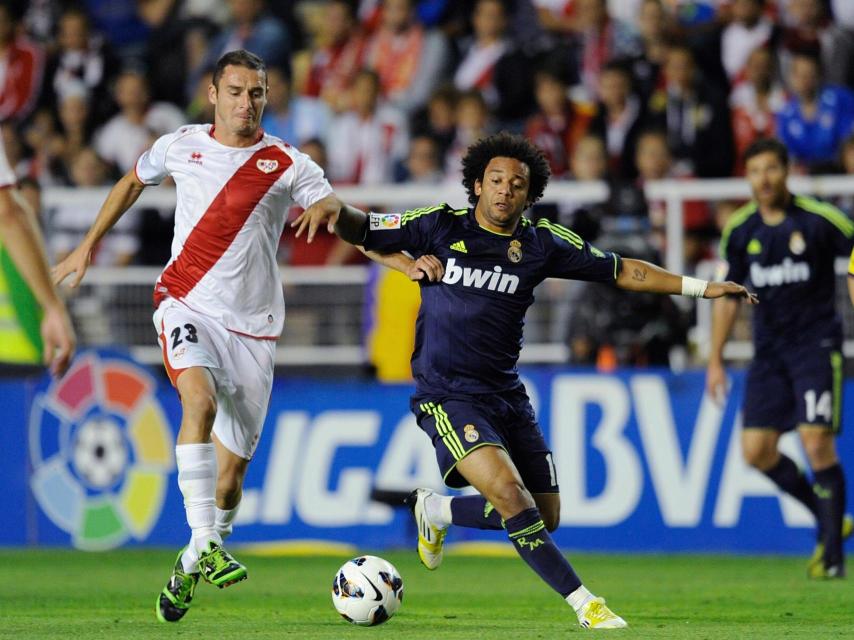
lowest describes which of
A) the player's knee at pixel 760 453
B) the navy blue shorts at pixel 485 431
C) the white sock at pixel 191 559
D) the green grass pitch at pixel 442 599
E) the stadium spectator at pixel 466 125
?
the green grass pitch at pixel 442 599

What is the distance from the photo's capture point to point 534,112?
49.6 ft

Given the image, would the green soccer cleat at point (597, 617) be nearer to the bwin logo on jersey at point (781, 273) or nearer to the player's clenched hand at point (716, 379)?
the player's clenched hand at point (716, 379)

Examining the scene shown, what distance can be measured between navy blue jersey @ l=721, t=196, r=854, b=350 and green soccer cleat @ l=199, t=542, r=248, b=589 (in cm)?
466

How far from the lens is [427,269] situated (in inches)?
307

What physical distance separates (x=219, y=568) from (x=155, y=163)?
7.41 feet

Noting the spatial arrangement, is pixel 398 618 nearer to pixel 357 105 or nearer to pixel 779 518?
pixel 779 518

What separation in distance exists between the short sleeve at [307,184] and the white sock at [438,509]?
71.1 inches

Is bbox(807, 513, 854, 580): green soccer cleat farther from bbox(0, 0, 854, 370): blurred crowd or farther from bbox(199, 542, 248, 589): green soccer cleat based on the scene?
bbox(199, 542, 248, 589): green soccer cleat

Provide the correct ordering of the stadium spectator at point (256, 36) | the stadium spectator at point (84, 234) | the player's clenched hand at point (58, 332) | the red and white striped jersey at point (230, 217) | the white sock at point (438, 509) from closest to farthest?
the player's clenched hand at point (58, 332) < the red and white striped jersey at point (230, 217) < the white sock at point (438, 509) < the stadium spectator at point (84, 234) < the stadium spectator at point (256, 36)

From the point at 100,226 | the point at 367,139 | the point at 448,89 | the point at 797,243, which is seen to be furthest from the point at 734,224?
the point at 367,139

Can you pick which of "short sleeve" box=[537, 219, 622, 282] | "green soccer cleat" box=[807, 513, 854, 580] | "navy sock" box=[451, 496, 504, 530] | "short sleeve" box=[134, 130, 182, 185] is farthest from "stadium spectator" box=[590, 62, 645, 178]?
"short sleeve" box=[134, 130, 182, 185]

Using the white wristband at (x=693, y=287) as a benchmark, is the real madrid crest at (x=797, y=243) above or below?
above

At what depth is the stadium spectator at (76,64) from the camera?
54.2 ft

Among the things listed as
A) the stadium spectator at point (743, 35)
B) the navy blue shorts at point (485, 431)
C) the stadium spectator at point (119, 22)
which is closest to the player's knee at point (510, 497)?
the navy blue shorts at point (485, 431)
